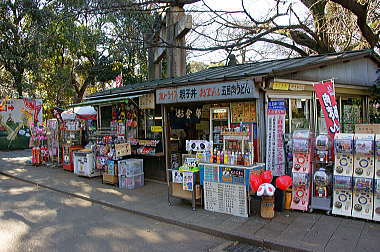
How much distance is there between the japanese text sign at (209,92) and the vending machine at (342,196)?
2.45 metres

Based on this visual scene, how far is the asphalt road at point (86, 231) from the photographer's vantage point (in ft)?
17.1

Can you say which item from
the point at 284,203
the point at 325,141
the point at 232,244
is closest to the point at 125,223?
the point at 232,244

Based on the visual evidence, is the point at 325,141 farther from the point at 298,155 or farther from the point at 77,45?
the point at 77,45

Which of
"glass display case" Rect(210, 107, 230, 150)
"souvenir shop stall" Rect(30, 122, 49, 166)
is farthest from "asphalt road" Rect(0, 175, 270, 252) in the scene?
"souvenir shop stall" Rect(30, 122, 49, 166)

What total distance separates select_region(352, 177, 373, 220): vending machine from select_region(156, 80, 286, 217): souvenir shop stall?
1.62 meters

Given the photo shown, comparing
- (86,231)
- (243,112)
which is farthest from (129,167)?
(243,112)

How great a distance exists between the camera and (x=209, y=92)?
24.8ft

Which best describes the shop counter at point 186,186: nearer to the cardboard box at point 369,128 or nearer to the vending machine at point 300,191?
the vending machine at point 300,191

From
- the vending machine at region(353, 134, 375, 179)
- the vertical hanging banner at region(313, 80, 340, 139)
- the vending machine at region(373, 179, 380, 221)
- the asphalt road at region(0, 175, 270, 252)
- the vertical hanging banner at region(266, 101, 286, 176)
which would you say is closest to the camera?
the asphalt road at region(0, 175, 270, 252)

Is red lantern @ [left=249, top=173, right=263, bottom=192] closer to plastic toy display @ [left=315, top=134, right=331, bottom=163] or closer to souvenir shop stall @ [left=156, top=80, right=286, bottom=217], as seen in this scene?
souvenir shop stall @ [left=156, top=80, right=286, bottom=217]

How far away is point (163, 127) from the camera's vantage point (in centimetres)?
952

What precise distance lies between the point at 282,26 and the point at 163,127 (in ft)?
23.1

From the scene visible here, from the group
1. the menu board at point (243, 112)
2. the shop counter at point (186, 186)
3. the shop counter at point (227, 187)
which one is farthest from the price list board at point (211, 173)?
the menu board at point (243, 112)

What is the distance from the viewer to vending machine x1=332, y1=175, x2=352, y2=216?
230 inches
